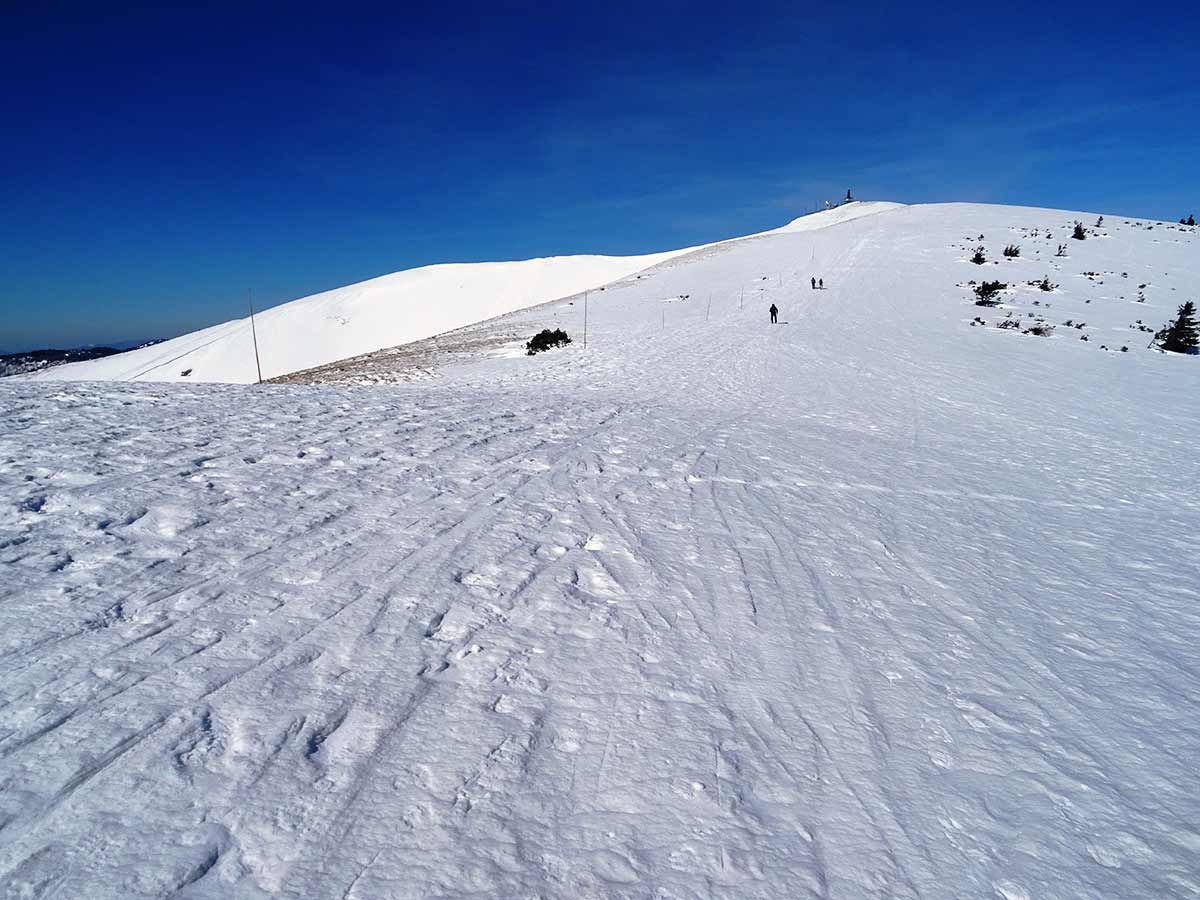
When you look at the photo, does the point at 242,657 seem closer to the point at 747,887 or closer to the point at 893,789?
the point at 747,887

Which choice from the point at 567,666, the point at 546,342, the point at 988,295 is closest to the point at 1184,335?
the point at 988,295

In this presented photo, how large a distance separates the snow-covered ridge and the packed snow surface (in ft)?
134

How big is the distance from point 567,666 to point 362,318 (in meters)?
55.6

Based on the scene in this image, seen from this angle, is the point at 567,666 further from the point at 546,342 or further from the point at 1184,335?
the point at 1184,335

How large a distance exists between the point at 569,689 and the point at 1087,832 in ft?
7.32

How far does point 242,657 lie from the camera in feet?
10.1

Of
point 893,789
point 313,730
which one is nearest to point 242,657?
point 313,730

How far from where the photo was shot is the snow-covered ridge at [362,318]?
46.5m

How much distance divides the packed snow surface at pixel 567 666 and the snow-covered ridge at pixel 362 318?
40933 mm

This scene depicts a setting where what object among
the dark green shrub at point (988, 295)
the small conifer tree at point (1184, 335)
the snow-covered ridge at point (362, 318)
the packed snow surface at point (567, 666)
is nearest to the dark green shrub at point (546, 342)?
the packed snow surface at point (567, 666)

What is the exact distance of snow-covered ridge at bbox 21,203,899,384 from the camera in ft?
153

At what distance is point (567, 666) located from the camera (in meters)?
3.29

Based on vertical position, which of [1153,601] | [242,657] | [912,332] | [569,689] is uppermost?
[912,332]

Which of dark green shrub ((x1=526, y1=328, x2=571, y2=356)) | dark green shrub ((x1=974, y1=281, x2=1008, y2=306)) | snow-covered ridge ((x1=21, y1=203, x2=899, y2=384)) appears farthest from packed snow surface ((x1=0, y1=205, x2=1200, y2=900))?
snow-covered ridge ((x1=21, y1=203, x2=899, y2=384))
